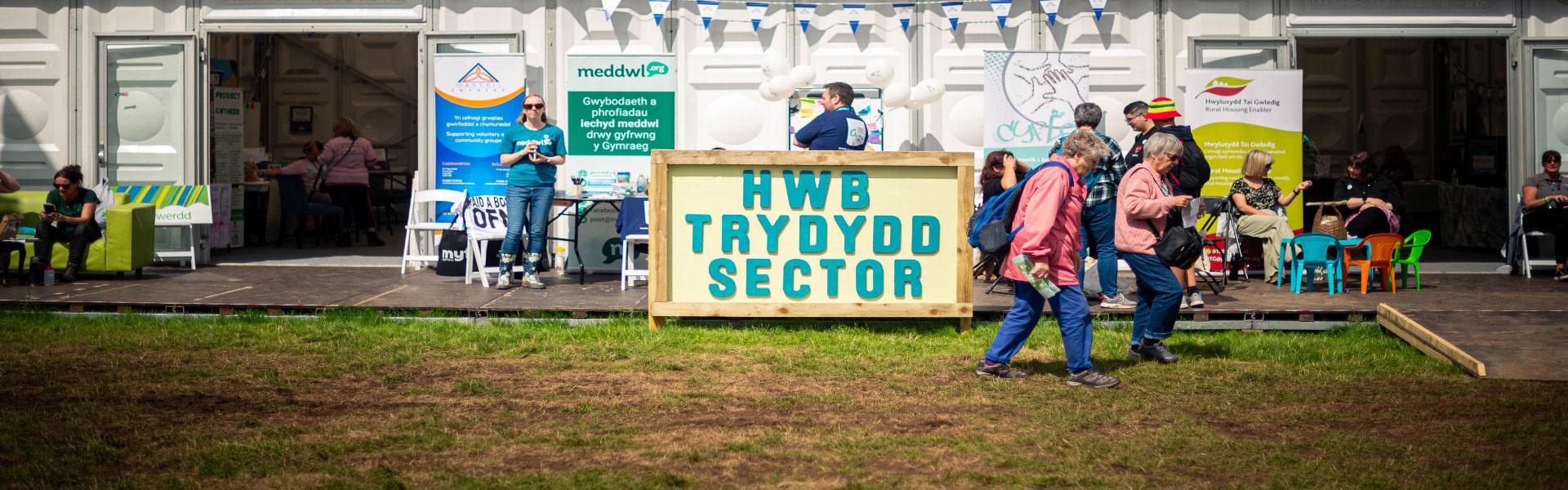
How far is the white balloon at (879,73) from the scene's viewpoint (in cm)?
1165

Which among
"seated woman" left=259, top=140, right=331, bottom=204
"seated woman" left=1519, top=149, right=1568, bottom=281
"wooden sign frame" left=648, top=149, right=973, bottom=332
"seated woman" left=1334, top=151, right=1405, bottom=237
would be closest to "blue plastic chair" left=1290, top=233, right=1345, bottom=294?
"seated woman" left=1334, top=151, right=1405, bottom=237

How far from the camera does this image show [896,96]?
1157 cm

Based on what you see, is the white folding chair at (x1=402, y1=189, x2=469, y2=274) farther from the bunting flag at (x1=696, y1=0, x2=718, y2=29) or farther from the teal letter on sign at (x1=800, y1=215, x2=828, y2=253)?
the teal letter on sign at (x1=800, y1=215, x2=828, y2=253)

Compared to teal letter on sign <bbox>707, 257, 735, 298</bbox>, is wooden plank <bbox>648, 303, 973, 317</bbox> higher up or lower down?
lower down

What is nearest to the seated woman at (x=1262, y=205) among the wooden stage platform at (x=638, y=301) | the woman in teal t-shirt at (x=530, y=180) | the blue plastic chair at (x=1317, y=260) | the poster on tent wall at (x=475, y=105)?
the wooden stage platform at (x=638, y=301)

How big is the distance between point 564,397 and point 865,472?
73.9 inches

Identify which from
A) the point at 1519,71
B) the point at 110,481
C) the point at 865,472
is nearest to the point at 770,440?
the point at 865,472

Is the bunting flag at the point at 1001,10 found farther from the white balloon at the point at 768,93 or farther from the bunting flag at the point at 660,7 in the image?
the bunting flag at the point at 660,7

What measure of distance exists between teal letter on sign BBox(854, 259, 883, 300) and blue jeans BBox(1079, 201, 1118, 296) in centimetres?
118

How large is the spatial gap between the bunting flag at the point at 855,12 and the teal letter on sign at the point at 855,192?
3.99 meters

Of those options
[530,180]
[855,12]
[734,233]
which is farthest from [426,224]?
[734,233]

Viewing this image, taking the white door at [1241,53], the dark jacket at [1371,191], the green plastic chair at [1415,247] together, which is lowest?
the green plastic chair at [1415,247]

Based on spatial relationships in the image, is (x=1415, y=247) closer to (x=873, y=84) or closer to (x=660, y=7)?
(x=873, y=84)

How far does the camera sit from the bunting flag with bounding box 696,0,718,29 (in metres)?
12.0
